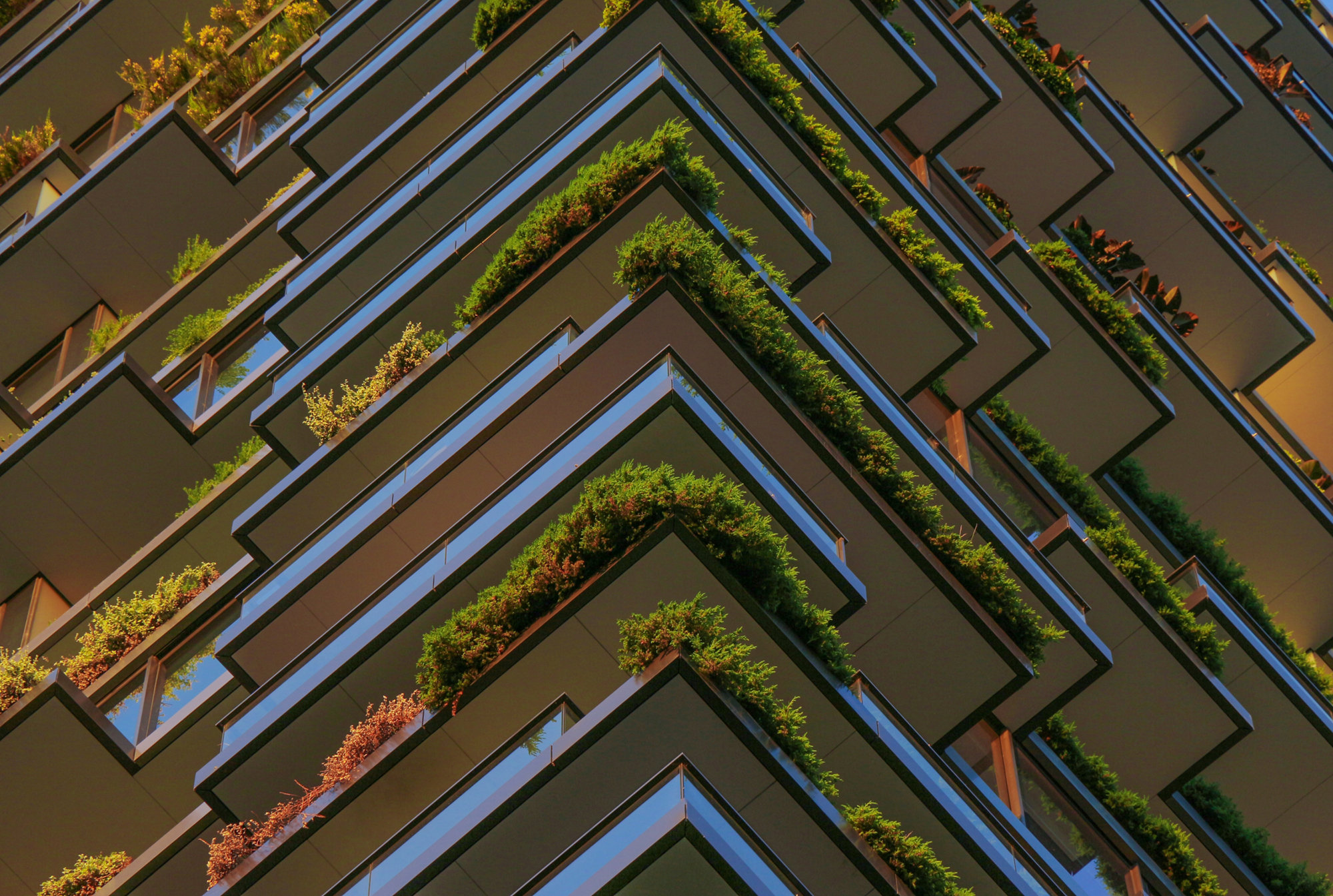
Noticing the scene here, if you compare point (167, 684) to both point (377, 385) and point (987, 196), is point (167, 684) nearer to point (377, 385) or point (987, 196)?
point (377, 385)

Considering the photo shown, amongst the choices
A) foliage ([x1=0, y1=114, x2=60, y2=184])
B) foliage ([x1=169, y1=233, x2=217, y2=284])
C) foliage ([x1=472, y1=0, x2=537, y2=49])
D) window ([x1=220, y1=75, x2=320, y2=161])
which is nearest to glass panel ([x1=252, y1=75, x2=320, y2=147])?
window ([x1=220, y1=75, x2=320, y2=161])

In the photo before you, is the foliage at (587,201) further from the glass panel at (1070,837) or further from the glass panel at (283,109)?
the glass panel at (283,109)

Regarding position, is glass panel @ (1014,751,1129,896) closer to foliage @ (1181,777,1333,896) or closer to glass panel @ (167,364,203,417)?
foliage @ (1181,777,1333,896)

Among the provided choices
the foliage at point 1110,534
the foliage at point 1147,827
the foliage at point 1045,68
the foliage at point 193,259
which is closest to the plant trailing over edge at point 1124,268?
the foliage at point 1045,68

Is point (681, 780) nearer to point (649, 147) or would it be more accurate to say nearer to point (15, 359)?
point (649, 147)

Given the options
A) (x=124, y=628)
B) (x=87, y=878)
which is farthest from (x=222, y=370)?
(x=87, y=878)
